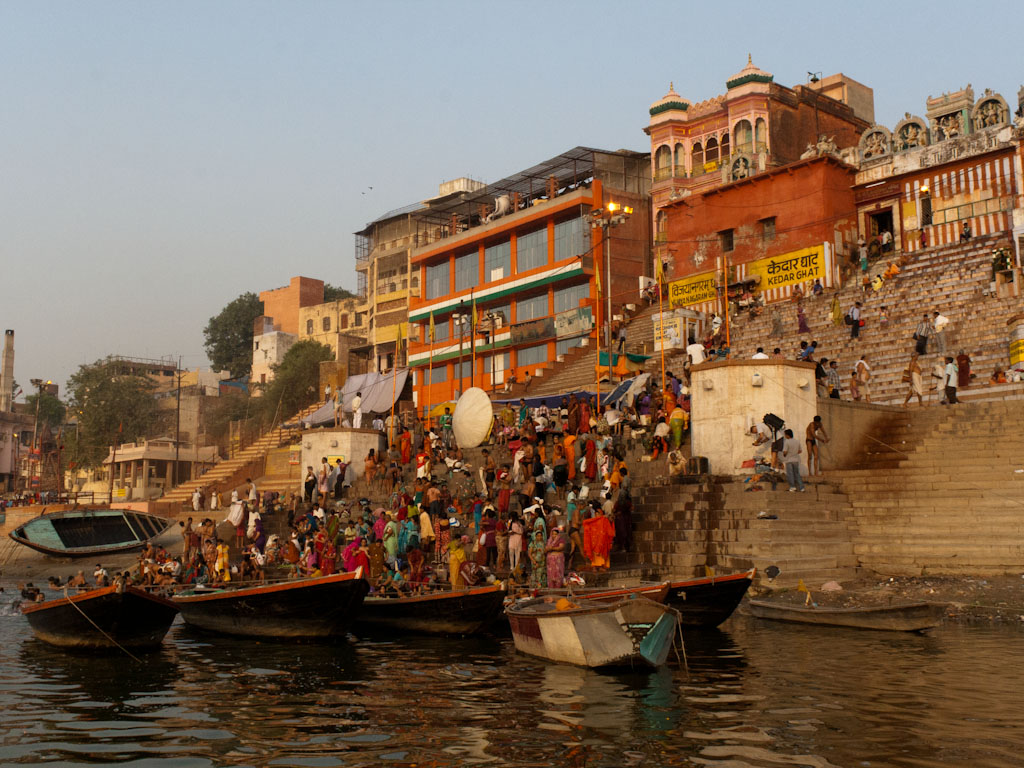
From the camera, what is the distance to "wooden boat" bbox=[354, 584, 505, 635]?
13.7 meters

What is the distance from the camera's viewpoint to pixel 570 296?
3956 cm

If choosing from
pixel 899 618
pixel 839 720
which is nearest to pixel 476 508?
pixel 899 618

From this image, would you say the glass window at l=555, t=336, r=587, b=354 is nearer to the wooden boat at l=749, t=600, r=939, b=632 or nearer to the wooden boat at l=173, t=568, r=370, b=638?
the wooden boat at l=173, t=568, r=370, b=638

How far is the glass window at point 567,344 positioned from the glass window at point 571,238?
3.41 m

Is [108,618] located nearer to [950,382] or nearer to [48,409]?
[950,382]

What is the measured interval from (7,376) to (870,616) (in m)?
69.6

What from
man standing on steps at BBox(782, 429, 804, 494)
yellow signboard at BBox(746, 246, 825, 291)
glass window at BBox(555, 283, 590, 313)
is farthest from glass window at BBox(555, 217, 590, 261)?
man standing on steps at BBox(782, 429, 804, 494)

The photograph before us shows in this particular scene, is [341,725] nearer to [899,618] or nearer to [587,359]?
[899,618]

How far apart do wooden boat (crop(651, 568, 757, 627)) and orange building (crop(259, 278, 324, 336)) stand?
58.2 meters

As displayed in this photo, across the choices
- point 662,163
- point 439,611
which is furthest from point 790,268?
point 439,611

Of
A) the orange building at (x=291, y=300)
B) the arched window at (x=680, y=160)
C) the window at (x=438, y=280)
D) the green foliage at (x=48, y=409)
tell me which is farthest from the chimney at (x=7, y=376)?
the arched window at (x=680, y=160)

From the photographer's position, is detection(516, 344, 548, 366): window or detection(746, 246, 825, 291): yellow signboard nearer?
detection(746, 246, 825, 291): yellow signboard

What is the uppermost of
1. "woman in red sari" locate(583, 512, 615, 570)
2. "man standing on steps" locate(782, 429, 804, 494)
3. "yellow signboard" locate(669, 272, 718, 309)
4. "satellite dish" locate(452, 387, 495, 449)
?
"yellow signboard" locate(669, 272, 718, 309)

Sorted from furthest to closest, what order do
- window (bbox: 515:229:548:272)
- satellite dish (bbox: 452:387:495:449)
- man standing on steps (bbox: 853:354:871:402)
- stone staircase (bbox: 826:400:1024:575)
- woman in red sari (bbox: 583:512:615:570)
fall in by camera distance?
window (bbox: 515:229:548:272), satellite dish (bbox: 452:387:495:449), man standing on steps (bbox: 853:354:871:402), woman in red sari (bbox: 583:512:615:570), stone staircase (bbox: 826:400:1024:575)
